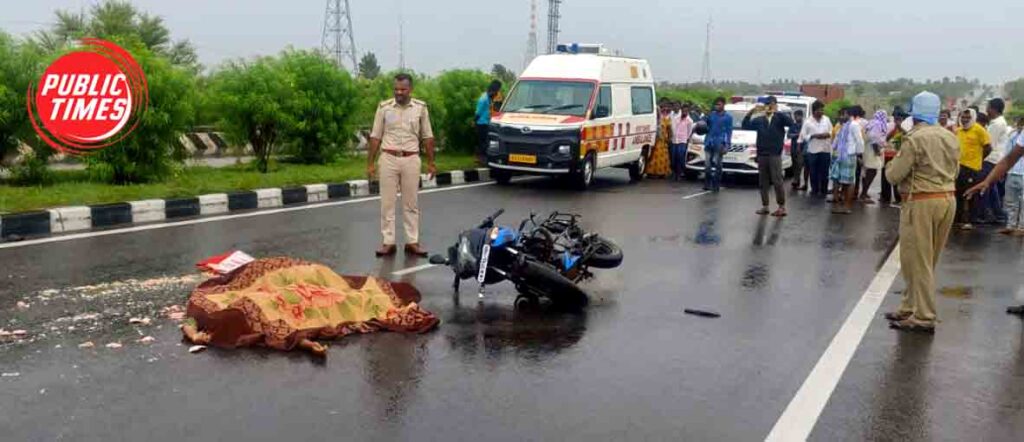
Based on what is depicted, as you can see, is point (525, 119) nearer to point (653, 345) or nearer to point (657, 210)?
point (657, 210)

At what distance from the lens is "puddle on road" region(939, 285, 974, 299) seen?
8.12 meters

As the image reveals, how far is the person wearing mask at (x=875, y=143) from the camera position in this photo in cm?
1541

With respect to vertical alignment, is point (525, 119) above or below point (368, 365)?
above

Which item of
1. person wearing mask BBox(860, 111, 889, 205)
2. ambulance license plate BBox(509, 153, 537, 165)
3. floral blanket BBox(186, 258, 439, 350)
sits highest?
person wearing mask BBox(860, 111, 889, 205)

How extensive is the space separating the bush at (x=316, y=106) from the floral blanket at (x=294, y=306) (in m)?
10.1

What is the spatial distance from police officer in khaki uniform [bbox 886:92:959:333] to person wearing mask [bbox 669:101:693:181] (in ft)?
41.7

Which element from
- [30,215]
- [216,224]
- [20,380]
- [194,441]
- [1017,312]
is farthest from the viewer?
[216,224]

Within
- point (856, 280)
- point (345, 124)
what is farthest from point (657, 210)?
point (345, 124)

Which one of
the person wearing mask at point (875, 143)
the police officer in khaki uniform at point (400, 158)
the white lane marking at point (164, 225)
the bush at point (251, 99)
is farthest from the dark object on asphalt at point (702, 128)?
the police officer in khaki uniform at point (400, 158)

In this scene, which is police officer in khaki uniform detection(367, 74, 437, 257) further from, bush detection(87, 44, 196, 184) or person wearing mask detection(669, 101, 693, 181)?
person wearing mask detection(669, 101, 693, 181)

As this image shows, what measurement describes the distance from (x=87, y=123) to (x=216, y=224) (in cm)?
287

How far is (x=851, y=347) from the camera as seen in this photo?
6258 millimetres

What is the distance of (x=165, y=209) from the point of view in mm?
11883

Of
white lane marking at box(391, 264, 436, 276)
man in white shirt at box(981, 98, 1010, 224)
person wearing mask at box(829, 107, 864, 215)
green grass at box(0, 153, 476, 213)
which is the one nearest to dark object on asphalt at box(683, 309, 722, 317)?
white lane marking at box(391, 264, 436, 276)
